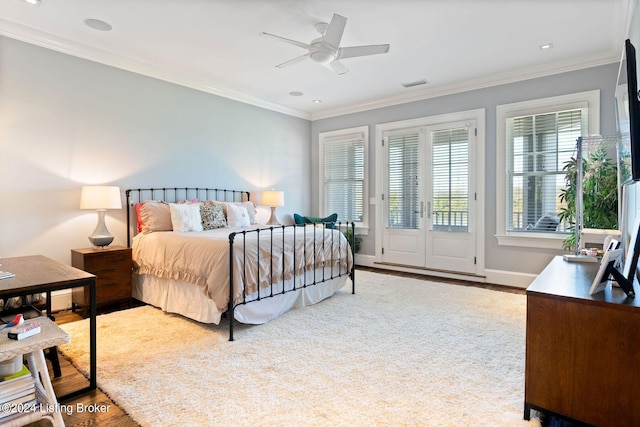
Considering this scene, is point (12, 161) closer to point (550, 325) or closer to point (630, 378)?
point (550, 325)

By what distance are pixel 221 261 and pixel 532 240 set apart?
3.80 meters

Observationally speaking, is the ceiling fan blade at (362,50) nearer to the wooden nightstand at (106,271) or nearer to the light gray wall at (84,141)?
the light gray wall at (84,141)

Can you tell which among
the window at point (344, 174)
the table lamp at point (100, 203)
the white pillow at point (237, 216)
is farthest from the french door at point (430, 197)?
the table lamp at point (100, 203)

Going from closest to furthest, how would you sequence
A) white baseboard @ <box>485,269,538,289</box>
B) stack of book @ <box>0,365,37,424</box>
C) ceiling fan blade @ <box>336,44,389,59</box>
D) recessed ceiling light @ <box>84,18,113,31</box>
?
1. stack of book @ <box>0,365,37,424</box>
2. ceiling fan blade @ <box>336,44,389,59</box>
3. recessed ceiling light @ <box>84,18,113,31</box>
4. white baseboard @ <box>485,269,538,289</box>

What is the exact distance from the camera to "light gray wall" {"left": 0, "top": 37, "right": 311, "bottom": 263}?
11.0ft

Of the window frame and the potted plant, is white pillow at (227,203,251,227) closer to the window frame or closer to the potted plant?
the window frame

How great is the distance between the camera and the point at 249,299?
122 inches

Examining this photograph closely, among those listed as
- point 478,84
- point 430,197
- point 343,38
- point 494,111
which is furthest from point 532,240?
point 343,38

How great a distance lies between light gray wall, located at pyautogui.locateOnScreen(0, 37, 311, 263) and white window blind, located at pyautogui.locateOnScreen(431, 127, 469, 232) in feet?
9.80

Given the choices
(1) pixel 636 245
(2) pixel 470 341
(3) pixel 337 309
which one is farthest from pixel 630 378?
(3) pixel 337 309

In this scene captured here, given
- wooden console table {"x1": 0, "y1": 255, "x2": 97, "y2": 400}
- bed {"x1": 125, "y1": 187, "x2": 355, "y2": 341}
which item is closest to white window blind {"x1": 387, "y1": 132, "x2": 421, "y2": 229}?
bed {"x1": 125, "y1": 187, "x2": 355, "y2": 341}

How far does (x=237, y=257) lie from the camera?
290 cm

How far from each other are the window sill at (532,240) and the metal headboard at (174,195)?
12.2 ft

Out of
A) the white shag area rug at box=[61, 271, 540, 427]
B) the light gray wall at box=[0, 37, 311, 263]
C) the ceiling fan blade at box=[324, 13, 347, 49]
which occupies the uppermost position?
the ceiling fan blade at box=[324, 13, 347, 49]
